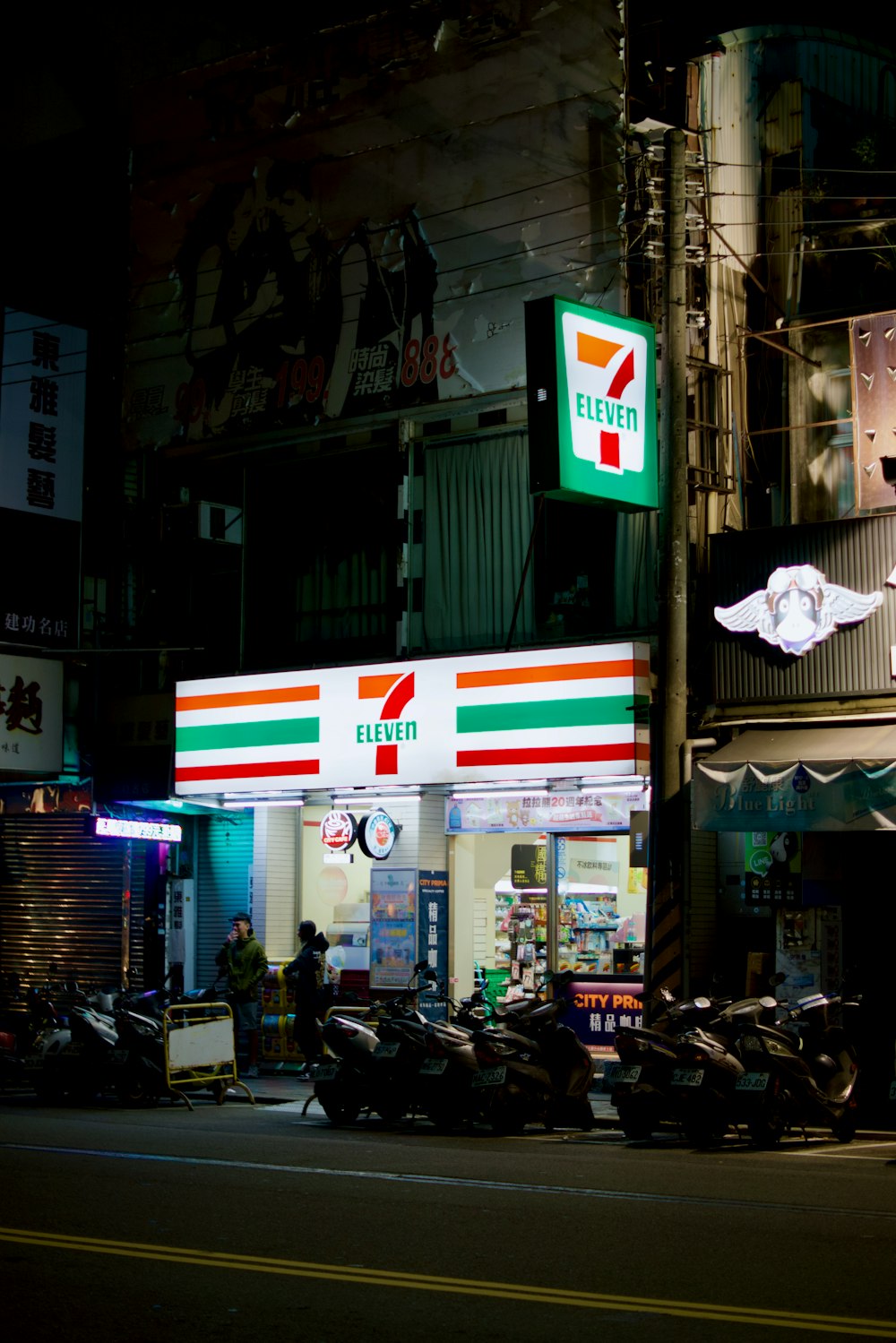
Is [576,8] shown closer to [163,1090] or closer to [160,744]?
[160,744]

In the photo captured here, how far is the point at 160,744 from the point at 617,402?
8.96 metres

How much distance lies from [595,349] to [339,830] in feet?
24.1

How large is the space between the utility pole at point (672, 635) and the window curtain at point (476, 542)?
3.71 meters

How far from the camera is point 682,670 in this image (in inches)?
685

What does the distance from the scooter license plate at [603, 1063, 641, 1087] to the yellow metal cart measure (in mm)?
4467

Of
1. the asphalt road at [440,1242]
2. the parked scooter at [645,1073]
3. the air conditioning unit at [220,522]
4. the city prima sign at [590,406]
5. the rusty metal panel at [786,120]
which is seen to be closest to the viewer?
the asphalt road at [440,1242]

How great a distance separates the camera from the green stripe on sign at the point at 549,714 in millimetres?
19078

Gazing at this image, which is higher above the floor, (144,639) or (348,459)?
(348,459)

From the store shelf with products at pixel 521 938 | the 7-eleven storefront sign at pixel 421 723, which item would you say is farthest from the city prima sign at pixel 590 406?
the store shelf with products at pixel 521 938

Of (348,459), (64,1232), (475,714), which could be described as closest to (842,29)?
(348,459)

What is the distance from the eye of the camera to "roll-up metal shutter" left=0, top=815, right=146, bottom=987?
24719mm

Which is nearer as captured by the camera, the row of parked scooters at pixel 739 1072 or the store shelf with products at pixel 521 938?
the row of parked scooters at pixel 739 1072

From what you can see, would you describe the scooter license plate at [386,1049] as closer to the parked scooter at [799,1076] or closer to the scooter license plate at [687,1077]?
the scooter license plate at [687,1077]

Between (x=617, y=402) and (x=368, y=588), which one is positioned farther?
(x=368, y=588)
